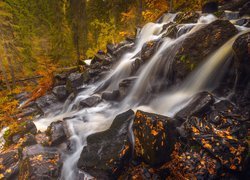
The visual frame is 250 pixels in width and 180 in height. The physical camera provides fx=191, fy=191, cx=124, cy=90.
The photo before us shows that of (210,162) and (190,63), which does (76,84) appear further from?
(210,162)

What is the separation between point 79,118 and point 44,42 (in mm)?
13353

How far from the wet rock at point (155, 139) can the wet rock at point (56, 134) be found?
2.70m

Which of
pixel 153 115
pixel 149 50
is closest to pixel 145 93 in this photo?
pixel 149 50

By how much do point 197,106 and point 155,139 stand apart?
1482mm

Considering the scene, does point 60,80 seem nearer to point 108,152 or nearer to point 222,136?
point 108,152

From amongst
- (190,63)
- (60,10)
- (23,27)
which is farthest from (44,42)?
(190,63)

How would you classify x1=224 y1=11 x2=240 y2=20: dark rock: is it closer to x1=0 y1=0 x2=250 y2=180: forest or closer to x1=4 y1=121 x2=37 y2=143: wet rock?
x1=0 y1=0 x2=250 y2=180: forest

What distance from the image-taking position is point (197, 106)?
4.70m

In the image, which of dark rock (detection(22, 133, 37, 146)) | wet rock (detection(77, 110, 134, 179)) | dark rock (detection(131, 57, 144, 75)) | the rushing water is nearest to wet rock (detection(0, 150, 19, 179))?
dark rock (detection(22, 133, 37, 146))

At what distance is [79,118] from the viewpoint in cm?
717

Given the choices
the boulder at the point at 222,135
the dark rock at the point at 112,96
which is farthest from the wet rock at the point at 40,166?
the dark rock at the point at 112,96

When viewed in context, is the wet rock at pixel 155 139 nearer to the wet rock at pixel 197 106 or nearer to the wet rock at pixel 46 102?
the wet rock at pixel 197 106

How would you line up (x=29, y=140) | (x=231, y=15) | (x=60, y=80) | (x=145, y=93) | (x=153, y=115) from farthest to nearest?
(x=60, y=80) → (x=231, y=15) → (x=145, y=93) → (x=29, y=140) → (x=153, y=115)

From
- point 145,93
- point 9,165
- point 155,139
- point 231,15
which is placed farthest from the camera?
point 231,15
